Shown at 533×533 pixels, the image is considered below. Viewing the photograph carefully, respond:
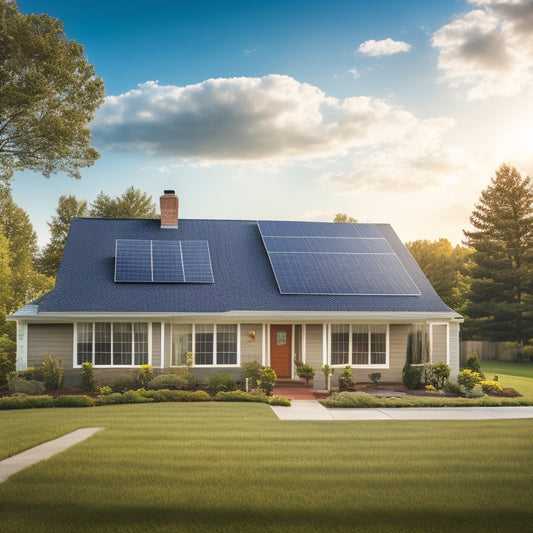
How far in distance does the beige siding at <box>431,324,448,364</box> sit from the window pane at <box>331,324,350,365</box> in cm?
316

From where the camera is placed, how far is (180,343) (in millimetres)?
21125

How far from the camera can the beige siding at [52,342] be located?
2044cm

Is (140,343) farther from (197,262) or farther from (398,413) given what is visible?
(398,413)

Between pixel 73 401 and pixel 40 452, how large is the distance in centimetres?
681

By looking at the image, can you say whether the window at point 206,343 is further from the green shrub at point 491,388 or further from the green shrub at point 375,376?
the green shrub at point 491,388

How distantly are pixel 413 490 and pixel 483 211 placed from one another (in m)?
42.2

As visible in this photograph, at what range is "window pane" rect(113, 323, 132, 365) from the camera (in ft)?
67.4

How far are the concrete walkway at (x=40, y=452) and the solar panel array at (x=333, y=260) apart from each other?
38.1ft

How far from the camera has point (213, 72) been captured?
23.4 m

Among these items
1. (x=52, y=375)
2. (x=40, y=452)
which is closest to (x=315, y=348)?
(x=52, y=375)

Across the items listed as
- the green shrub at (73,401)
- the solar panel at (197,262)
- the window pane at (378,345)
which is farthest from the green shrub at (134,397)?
the window pane at (378,345)

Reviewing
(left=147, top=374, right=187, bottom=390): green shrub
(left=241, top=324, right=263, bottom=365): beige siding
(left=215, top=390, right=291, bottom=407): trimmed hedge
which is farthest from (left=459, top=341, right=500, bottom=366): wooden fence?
(left=147, top=374, right=187, bottom=390): green shrub

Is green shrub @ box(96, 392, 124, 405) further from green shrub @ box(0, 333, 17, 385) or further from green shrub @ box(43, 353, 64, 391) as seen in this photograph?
green shrub @ box(0, 333, 17, 385)

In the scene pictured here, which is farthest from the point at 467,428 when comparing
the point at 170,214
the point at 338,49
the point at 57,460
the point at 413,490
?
the point at 170,214
